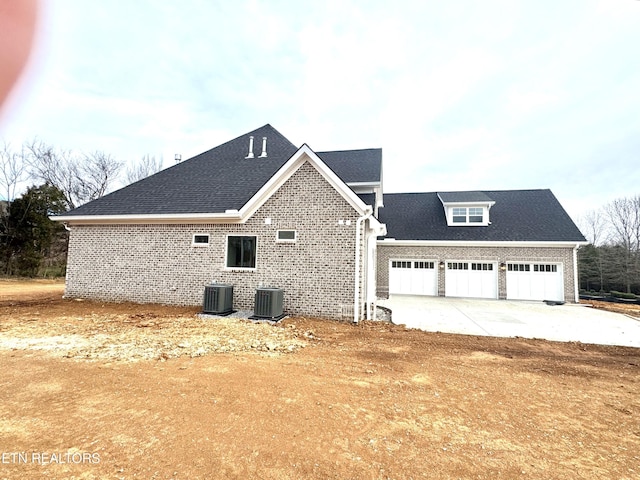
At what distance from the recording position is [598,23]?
26.4ft

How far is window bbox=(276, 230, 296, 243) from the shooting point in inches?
372

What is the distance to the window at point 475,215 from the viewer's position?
17.7 meters

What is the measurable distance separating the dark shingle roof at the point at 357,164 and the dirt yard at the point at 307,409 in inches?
332

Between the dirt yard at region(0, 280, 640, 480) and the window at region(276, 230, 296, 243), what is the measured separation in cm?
357

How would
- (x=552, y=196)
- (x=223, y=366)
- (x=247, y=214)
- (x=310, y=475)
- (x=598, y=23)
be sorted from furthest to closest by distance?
(x=552, y=196), (x=247, y=214), (x=598, y=23), (x=223, y=366), (x=310, y=475)

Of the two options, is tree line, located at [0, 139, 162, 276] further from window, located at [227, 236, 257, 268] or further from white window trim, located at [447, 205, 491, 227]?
white window trim, located at [447, 205, 491, 227]

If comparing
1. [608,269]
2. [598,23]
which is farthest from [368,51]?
[608,269]

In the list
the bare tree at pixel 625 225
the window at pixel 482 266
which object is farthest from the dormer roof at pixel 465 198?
the bare tree at pixel 625 225

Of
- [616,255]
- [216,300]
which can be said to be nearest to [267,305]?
[216,300]

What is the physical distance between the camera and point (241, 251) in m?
9.94

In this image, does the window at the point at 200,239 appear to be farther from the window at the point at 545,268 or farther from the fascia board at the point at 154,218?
the window at the point at 545,268

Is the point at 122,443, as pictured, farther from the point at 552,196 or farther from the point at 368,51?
the point at 552,196

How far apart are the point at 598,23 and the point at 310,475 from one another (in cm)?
1254

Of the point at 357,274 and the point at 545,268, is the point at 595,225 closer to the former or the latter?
the point at 545,268
